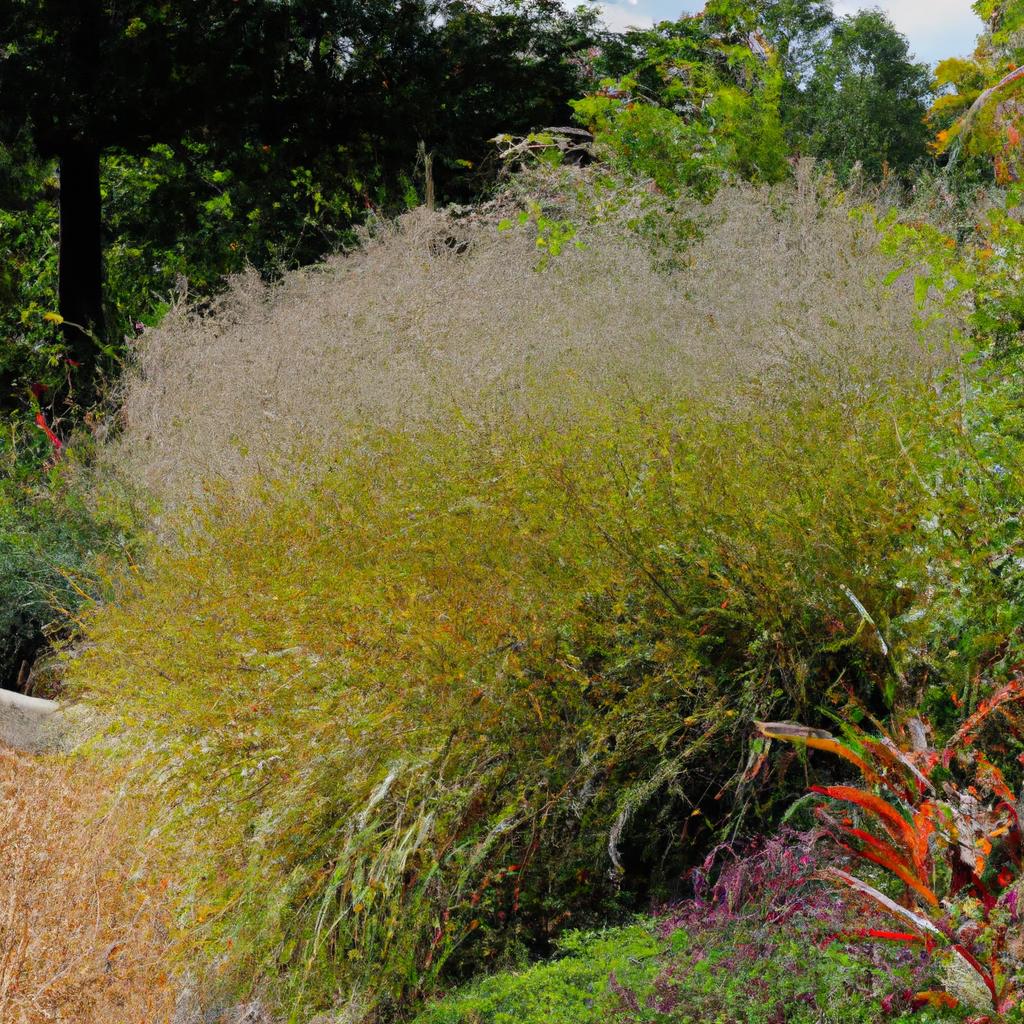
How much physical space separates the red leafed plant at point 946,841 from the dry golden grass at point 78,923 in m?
1.65

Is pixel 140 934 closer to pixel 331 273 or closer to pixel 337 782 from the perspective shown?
pixel 337 782

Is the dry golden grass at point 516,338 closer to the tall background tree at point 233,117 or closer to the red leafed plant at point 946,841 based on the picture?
the red leafed plant at point 946,841

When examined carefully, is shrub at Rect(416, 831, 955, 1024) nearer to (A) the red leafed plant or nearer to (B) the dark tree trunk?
(A) the red leafed plant

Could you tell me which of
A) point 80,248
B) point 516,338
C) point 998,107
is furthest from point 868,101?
point 516,338

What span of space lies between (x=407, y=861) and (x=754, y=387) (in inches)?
68.8

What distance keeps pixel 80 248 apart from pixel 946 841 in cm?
927

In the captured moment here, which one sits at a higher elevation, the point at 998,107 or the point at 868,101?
the point at 868,101

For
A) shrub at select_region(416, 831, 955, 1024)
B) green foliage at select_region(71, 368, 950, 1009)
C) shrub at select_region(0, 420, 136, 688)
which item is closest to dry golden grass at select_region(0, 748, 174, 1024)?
green foliage at select_region(71, 368, 950, 1009)

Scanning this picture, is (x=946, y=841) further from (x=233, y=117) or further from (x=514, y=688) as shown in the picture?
(x=233, y=117)

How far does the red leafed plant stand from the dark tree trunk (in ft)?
Result: 27.8

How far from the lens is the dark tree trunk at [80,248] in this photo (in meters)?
9.73

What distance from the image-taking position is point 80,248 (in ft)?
32.4

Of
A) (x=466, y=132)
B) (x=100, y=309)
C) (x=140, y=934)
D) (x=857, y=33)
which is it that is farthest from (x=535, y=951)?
(x=857, y=33)

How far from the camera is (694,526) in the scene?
2.93 metres
